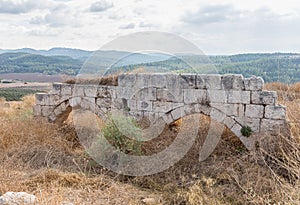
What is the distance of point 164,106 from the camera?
8.44 metres

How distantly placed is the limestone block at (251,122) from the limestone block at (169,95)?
144 centimetres

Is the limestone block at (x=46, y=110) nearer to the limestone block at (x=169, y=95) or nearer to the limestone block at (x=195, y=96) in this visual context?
the limestone block at (x=169, y=95)

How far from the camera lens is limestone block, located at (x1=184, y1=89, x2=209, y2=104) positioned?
7.91 meters

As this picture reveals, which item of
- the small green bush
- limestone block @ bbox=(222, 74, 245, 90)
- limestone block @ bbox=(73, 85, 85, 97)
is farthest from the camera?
limestone block @ bbox=(73, 85, 85, 97)

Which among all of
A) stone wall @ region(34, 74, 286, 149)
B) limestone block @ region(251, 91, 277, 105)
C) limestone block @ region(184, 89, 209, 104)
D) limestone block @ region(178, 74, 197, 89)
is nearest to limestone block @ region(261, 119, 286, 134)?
stone wall @ region(34, 74, 286, 149)

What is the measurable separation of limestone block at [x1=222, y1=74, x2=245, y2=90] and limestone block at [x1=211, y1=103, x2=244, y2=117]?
1.28 feet

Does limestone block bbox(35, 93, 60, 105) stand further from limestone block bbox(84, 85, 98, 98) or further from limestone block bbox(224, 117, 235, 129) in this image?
limestone block bbox(224, 117, 235, 129)

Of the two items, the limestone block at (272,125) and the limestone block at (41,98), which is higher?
the limestone block at (41,98)

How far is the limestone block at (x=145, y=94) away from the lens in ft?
28.2

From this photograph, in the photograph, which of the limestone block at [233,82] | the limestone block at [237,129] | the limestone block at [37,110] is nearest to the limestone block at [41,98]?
the limestone block at [37,110]

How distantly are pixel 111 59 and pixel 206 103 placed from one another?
3.40 meters

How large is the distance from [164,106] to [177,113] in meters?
0.37

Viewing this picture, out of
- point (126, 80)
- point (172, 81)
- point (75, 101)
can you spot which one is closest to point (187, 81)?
point (172, 81)

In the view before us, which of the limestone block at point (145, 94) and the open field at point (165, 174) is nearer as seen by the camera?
the open field at point (165, 174)
